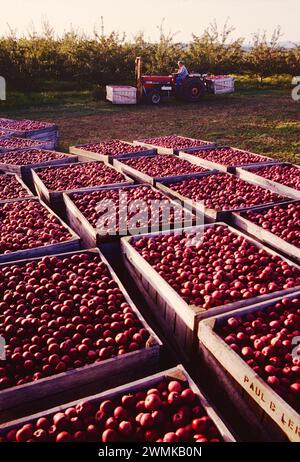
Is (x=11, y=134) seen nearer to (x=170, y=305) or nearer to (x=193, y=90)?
(x=170, y=305)

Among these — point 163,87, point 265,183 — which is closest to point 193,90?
point 163,87

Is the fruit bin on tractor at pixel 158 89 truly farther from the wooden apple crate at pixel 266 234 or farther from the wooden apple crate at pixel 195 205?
the wooden apple crate at pixel 266 234

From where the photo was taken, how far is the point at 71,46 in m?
26.3

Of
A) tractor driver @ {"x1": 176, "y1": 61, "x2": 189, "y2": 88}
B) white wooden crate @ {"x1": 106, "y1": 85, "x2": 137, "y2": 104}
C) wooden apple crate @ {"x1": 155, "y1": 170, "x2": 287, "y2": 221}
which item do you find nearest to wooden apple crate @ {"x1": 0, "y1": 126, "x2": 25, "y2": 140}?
wooden apple crate @ {"x1": 155, "y1": 170, "x2": 287, "y2": 221}

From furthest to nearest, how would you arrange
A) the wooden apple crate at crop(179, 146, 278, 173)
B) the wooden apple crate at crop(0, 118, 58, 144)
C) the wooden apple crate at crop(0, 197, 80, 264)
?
the wooden apple crate at crop(0, 118, 58, 144) → the wooden apple crate at crop(179, 146, 278, 173) → the wooden apple crate at crop(0, 197, 80, 264)

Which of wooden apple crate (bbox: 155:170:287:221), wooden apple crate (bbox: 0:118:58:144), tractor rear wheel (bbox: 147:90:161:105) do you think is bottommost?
wooden apple crate (bbox: 155:170:287:221)

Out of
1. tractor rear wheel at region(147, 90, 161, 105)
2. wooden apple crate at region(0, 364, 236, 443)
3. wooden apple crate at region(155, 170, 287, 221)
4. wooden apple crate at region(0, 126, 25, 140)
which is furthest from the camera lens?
tractor rear wheel at region(147, 90, 161, 105)

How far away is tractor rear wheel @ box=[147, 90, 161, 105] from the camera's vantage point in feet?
64.6

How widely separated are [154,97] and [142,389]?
18.8 m

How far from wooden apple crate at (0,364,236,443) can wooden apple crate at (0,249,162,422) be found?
0.50 feet

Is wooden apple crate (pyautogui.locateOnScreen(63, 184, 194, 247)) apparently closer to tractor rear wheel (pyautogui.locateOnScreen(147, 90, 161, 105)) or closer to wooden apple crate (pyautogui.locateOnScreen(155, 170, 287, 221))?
wooden apple crate (pyautogui.locateOnScreen(155, 170, 287, 221))

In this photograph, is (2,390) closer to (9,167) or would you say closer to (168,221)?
(168,221)

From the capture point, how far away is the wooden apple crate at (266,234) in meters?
4.36

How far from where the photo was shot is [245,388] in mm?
2648
